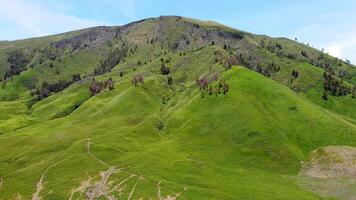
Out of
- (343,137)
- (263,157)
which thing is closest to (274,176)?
(263,157)

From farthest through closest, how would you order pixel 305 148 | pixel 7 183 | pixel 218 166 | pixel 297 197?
pixel 305 148, pixel 218 166, pixel 7 183, pixel 297 197

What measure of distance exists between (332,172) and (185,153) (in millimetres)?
52592

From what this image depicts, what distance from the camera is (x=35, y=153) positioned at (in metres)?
163

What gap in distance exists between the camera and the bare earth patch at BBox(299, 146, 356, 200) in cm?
12300

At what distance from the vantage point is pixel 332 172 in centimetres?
14038

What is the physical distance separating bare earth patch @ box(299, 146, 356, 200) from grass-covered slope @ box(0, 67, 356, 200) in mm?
4334

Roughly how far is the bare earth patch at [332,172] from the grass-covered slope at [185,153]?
4334mm

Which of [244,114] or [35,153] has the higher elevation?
[244,114]

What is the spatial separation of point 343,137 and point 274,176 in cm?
4427

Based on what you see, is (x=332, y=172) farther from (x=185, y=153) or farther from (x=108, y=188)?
(x=108, y=188)

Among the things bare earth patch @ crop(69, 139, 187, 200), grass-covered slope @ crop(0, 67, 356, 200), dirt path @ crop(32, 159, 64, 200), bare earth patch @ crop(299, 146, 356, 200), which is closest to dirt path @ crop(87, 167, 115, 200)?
bare earth patch @ crop(69, 139, 187, 200)

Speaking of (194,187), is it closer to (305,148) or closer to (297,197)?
(297,197)

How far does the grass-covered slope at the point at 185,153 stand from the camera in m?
122

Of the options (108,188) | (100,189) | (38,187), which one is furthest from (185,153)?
(38,187)
